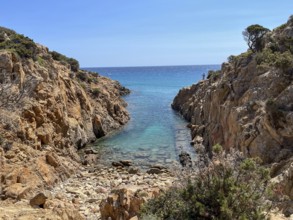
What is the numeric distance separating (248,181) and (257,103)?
13297 mm

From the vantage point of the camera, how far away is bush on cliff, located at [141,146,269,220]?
32.3 ft

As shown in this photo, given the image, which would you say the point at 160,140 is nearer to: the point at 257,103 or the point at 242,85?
the point at 242,85

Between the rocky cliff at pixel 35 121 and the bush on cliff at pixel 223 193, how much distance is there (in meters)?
10.7

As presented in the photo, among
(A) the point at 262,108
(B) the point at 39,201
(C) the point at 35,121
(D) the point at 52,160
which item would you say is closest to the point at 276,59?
(A) the point at 262,108

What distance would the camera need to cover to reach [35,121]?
2602 cm

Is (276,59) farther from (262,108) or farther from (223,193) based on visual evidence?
(223,193)

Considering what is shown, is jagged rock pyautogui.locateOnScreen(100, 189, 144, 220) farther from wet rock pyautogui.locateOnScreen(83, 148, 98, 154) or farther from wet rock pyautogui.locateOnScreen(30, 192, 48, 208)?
wet rock pyautogui.locateOnScreen(83, 148, 98, 154)

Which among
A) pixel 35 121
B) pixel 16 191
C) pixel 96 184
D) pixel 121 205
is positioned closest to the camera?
pixel 121 205

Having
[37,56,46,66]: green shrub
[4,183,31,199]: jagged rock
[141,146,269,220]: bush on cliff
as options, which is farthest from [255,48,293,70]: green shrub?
[37,56,46,66]: green shrub

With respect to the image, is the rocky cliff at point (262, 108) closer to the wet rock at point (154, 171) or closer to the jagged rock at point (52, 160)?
the wet rock at point (154, 171)

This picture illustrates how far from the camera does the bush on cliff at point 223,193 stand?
984 centimetres

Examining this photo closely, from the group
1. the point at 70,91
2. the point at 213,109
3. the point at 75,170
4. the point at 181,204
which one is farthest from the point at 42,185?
the point at 213,109

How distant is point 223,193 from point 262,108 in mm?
13119

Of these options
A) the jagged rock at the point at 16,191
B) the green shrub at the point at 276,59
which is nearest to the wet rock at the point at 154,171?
the jagged rock at the point at 16,191
